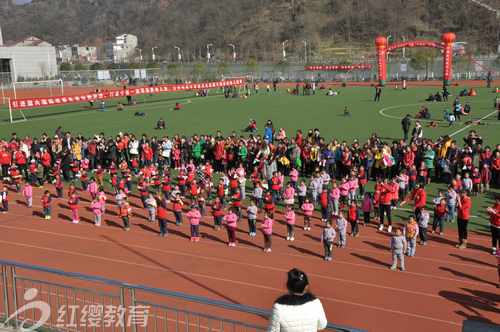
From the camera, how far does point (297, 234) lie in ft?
49.0

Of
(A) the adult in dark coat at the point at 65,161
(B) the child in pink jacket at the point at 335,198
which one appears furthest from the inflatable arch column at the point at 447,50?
(A) the adult in dark coat at the point at 65,161

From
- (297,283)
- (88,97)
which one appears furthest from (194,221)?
(88,97)

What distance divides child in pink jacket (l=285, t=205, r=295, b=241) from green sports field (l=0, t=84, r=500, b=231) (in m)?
6.27

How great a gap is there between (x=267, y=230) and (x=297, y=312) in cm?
914

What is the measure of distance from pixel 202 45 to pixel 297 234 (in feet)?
554

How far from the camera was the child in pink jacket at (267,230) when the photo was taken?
1332 centimetres

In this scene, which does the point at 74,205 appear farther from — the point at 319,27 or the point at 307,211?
the point at 319,27

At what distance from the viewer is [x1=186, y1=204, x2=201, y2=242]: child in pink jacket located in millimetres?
14227

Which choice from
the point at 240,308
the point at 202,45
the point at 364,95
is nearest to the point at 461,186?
the point at 240,308

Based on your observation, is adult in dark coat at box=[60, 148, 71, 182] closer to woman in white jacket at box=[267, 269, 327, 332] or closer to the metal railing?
the metal railing

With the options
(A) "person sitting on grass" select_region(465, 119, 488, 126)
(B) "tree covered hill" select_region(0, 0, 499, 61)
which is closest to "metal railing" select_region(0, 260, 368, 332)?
(A) "person sitting on grass" select_region(465, 119, 488, 126)

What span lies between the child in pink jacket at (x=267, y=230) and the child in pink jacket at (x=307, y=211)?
1.63 m

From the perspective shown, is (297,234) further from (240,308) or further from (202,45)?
(202,45)

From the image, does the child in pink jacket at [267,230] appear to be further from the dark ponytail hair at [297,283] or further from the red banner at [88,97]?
Result: the red banner at [88,97]
